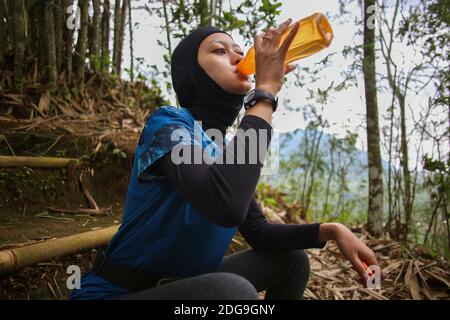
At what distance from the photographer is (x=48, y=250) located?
169 centimetres

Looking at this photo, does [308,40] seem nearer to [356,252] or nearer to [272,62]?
[272,62]

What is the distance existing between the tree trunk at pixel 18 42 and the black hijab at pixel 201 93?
285 cm

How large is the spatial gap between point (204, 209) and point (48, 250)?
114 centimetres

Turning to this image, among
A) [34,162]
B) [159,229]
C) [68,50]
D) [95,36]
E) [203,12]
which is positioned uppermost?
[95,36]

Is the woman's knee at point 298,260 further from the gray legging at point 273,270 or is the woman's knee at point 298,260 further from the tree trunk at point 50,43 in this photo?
the tree trunk at point 50,43

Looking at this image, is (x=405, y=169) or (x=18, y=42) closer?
(x=18, y=42)

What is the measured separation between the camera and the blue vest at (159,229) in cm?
109

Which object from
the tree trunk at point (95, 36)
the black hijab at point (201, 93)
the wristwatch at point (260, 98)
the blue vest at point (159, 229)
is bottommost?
the blue vest at point (159, 229)

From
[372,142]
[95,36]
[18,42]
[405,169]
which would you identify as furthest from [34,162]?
[405,169]

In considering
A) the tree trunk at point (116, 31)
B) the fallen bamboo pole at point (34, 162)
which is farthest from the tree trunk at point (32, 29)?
the fallen bamboo pole at point (34, 162)

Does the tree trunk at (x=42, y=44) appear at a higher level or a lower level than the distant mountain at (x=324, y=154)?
higher

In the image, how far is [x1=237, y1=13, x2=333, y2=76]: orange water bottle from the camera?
127cm
